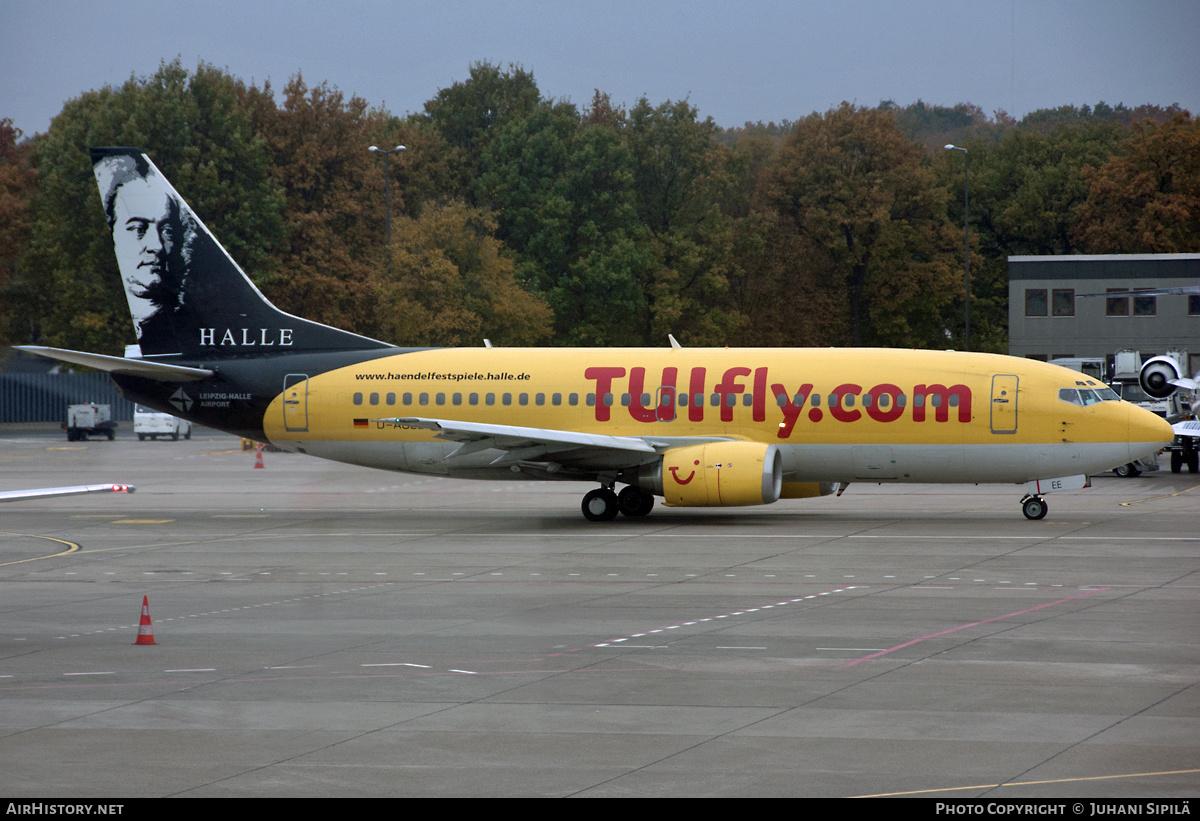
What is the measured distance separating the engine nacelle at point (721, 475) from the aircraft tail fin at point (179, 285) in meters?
9.18

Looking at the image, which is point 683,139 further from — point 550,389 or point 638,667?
point 638,667

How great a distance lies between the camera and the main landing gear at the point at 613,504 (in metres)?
30.8

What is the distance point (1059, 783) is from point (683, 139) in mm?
74779

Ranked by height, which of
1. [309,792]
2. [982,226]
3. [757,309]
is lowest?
[309,792]

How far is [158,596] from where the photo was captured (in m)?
20.2

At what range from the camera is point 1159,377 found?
43375 mm

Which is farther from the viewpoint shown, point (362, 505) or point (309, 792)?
point (362, 505)

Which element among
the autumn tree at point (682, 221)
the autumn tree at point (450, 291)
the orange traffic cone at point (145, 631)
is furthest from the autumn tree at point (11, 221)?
the orange traffic cone at point (145, 631)

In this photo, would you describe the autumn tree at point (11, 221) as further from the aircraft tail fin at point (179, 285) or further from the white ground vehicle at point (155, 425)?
the aircraft tail fin at point (179, 285)

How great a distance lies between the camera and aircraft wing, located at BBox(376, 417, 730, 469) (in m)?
29.1

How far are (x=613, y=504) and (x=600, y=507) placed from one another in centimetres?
34

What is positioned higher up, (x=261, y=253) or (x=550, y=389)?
(x=261, y=253)

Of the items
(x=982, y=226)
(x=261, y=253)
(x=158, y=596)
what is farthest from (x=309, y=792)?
(x=982, y=226)

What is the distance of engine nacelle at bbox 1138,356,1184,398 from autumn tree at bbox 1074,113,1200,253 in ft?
116
